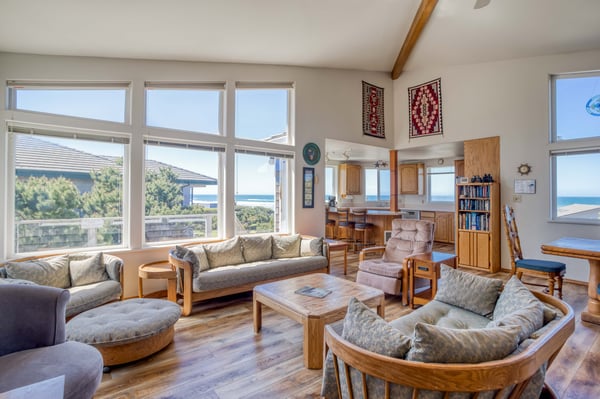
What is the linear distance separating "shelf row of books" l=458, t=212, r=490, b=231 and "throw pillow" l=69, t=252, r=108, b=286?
18.3 feet

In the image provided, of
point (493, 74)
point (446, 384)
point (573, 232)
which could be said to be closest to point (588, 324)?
point (573, 232)

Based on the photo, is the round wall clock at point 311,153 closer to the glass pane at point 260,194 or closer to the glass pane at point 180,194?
the glass pane at point 260,194

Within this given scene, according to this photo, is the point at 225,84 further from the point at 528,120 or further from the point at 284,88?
the point at 528,120

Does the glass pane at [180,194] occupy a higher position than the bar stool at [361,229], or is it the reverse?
the glass pane at [180,194]

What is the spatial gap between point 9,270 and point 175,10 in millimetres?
2929

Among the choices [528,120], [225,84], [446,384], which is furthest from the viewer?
[528,120]

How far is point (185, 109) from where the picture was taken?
4.29 metres

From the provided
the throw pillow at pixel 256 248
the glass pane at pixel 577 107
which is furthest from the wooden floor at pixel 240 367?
the glass pane at pixel 577 107

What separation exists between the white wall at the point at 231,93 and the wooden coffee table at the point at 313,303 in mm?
1957

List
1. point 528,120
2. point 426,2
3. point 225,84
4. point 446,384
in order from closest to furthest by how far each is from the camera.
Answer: point 446,384 < point 426,2 < point 225,84 < point 528,120

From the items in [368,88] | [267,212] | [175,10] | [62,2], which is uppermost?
[368,88]

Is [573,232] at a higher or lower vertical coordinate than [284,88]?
lower

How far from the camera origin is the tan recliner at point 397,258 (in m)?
3.56

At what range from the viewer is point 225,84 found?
4.54 m
